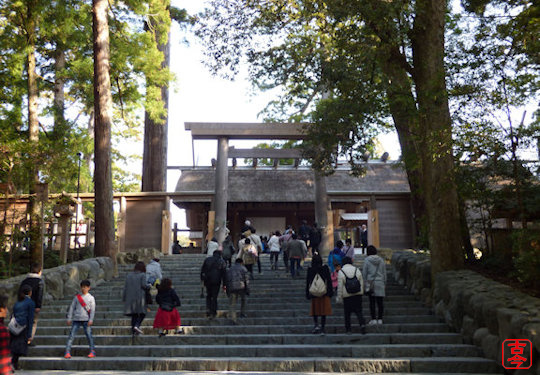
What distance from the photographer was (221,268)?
939cm

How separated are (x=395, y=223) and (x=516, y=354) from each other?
1133 cm

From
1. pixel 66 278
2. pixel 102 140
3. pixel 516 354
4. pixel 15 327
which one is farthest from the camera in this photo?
pixel 102 140

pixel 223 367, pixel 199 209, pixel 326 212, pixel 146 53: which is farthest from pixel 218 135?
pixel 223 367

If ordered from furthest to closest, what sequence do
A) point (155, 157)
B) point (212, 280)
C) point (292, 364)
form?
point (155, 157) < point (212, 280) < point (292, 364)

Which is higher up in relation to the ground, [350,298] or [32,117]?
[32,117]

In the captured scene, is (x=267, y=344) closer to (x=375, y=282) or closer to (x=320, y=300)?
(x=320, y=300)

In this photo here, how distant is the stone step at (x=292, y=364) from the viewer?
6.77m

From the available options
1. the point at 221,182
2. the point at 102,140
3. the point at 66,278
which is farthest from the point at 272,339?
the point at 221,182

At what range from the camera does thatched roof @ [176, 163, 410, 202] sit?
70.0 ft

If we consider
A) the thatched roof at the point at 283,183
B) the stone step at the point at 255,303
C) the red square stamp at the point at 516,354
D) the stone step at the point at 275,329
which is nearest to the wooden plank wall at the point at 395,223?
the thatched roof at the point at 283,183

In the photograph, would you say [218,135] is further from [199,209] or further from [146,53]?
[199,209]

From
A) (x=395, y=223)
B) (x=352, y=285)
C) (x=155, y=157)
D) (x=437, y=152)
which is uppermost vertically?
(x=155, y=157)

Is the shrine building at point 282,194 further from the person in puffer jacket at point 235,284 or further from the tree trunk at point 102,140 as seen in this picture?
the person in puffer jacket at point 235,284

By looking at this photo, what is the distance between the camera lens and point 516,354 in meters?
6.07
